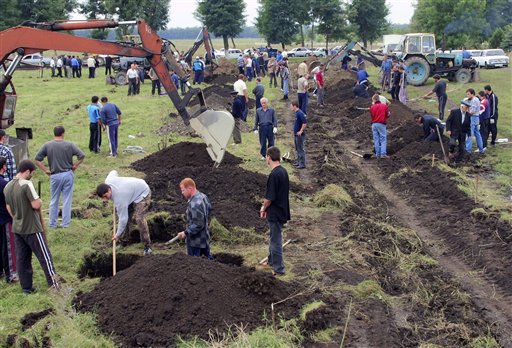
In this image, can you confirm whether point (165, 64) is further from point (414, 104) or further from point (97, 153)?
point (414, 104)

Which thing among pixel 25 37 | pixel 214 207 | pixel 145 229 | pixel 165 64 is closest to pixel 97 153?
pixel 165 64

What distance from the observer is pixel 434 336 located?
7805mm

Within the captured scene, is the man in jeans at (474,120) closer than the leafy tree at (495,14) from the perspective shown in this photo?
Yes

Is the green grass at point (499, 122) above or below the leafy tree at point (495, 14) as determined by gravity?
below

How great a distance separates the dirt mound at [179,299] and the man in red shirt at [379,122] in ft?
31.2

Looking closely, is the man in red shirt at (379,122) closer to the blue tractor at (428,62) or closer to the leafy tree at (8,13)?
the blue tractor at (428,62)

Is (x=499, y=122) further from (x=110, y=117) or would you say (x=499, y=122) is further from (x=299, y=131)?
(x=110, y=117)

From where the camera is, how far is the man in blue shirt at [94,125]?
1758cm

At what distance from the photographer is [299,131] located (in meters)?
15.9

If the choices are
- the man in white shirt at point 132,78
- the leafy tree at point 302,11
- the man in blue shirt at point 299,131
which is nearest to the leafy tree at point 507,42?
the leafy tree at point 302,11

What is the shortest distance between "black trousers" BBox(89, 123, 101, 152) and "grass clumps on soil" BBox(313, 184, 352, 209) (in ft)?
24.7

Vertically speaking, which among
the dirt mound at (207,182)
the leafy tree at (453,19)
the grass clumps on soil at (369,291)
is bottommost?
the grass clumps on soil at (369,291)

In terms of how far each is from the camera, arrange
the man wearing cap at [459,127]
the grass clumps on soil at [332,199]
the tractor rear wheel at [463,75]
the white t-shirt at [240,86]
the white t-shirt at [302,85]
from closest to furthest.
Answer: the grass clumps on soil at [332,199]
the man wearing cap at [459,127]
the white t-shirt at [240,86]
the white t-shirt at [302,85]
the tractor rear wheel at [463,75]

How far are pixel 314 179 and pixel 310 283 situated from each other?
661cm
